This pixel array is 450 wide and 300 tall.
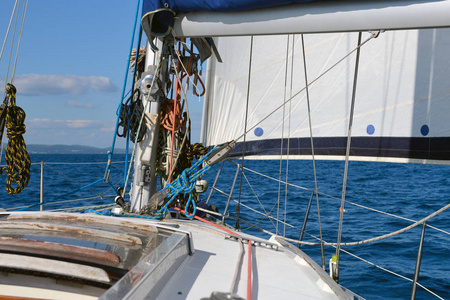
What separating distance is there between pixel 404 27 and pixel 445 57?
2.46 metres

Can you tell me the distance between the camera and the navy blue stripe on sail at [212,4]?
2669mm

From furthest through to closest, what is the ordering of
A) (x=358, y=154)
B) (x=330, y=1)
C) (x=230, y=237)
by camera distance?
(x=358, y=154) < (x=230, y=237) < (x=330, y=1)

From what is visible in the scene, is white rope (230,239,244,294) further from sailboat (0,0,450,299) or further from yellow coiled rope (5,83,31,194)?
yellow coiled rope (5,83,31,194)

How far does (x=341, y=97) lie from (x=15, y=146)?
3.52 meters

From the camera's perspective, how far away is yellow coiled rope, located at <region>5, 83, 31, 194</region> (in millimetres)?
3258

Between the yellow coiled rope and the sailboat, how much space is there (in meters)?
0.59

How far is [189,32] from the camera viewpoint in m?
3.19

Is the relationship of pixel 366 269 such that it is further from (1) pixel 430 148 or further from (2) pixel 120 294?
(2) pixel 120 294

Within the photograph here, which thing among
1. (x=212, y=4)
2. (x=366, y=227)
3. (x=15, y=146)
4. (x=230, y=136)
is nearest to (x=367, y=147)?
(x=230, y=136)

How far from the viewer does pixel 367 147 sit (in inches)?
191

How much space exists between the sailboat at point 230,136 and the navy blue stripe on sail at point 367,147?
1 cm

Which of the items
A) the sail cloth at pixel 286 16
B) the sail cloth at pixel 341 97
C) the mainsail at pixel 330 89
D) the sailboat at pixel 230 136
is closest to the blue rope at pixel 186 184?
the sailboat at pixel 230 136

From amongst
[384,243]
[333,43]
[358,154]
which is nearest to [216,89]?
[333,43]

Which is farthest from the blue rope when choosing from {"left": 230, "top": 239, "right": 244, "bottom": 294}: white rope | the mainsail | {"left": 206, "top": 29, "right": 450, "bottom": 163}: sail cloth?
{"left": 206, "top": 29, "right": 450, "bottom": 163}: sail cloth
